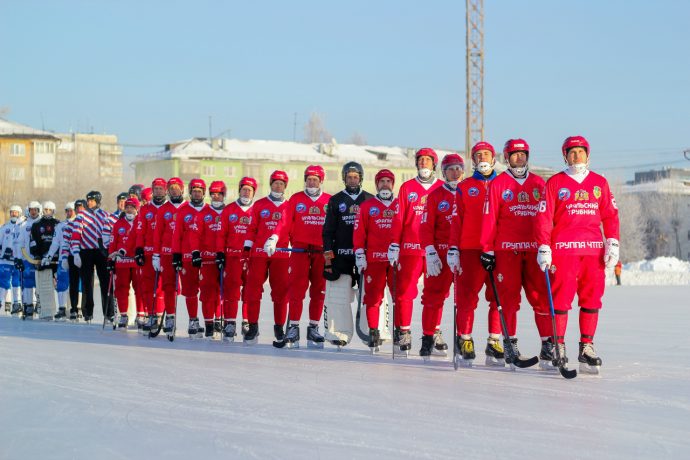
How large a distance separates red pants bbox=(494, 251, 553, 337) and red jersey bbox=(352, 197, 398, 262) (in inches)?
71.0

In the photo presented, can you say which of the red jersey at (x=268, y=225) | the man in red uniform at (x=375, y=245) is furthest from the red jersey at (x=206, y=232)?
the man in red uniform at (x=375, y=245)

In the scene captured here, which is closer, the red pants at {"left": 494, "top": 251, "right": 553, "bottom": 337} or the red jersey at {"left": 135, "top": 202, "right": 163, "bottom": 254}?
the red pants at {"left": 494, "top": 251, "right": 553, "bottom": 337}

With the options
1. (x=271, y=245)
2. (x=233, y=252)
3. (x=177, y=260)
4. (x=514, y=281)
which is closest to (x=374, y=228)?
(x=271, y=245)

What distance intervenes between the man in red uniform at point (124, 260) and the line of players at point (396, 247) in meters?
0.02

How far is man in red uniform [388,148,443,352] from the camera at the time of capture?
1070 cm

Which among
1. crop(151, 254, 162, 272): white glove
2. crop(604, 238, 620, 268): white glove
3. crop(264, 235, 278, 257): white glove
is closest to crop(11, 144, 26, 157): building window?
crop(151, 254, 162, 272): white glove

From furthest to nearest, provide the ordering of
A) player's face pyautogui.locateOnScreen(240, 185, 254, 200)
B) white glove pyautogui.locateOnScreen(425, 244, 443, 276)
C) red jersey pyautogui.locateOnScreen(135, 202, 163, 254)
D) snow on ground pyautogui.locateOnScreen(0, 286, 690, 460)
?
red jersey pyautogui.locateOnScreen(135, 202, 163, 254)
player's face pyautogui.locateOnScreen(240, 185, 254, 200)
white glove pyautogui.locateOnScreen(425, 244, 443, 276)
snow on ground pyautogui.locateOnScreen(0, 286, 690, 460)

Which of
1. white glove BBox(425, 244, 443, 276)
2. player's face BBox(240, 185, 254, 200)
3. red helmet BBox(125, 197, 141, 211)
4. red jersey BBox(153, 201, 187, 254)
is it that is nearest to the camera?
white glove BBox(425, 244, 443, 276)

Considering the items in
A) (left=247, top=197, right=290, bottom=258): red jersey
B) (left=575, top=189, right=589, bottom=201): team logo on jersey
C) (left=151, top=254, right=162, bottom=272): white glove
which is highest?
(left=575, top=189, right=589, bottom=201): team logo on jersey

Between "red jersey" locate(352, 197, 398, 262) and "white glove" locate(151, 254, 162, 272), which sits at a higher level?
"red jersey" locate(352, 197, 398, 262)

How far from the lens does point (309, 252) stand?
1202 cm

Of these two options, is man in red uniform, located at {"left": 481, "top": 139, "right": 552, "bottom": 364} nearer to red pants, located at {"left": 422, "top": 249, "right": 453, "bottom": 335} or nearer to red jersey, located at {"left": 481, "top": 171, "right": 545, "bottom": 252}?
red jersey, located at {"left": 481, "top": 171, "right": 545, "bottom": 252}

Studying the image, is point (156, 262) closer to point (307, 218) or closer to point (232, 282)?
point (232, 282)

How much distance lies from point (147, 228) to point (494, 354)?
6486 mm
